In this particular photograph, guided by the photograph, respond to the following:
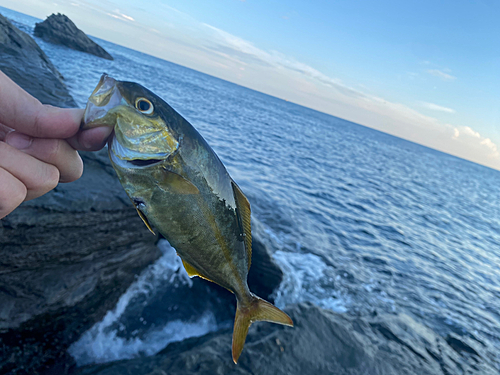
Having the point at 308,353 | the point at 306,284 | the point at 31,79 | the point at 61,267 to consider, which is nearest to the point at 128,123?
the point at 61,267

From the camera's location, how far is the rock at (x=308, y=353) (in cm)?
403

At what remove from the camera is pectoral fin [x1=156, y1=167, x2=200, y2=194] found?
184 cm

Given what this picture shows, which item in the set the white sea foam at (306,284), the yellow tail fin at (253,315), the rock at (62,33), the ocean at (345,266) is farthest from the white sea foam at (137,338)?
the rock at (62,33)

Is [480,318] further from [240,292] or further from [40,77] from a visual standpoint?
[40,77]

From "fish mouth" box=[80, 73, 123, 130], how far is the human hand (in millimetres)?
55

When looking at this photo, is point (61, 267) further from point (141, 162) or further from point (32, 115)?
point (141, 162)

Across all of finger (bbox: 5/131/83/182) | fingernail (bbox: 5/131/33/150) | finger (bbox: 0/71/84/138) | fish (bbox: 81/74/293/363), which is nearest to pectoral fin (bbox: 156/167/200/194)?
fish (bbox: 81/74/293/363)

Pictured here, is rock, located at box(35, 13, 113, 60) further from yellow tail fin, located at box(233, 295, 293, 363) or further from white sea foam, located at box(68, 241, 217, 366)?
yellow tail fin, located at box(233, 295, 293, 363)

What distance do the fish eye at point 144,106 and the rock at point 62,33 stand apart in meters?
71.2

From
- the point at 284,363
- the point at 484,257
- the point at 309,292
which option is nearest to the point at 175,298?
the point at 284,363

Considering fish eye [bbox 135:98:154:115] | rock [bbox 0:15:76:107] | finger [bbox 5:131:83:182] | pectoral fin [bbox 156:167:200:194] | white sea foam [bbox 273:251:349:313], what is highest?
fish eye [bbox 135:98:154:115]

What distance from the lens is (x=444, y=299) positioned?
9.70 meters

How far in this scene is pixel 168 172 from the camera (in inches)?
72.9

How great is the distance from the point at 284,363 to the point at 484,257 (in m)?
18.0
